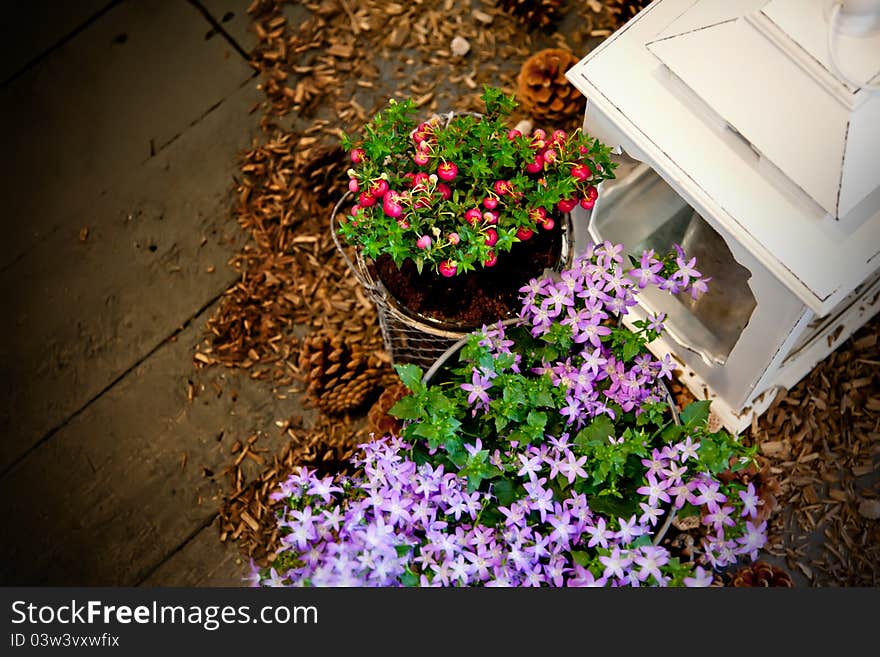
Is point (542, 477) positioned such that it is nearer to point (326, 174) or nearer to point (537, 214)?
point (537, 214)

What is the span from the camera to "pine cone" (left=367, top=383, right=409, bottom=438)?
1.84 m

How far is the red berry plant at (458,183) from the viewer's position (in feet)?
4.88

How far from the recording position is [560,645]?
4.18ft

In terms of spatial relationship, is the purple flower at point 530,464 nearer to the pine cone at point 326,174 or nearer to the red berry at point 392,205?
the red berry at point 392,205

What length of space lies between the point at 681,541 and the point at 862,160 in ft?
3.10

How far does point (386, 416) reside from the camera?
1.86 metres

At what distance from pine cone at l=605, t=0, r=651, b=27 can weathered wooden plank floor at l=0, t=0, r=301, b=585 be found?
972 mm

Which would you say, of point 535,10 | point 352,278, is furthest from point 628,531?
point 535,10

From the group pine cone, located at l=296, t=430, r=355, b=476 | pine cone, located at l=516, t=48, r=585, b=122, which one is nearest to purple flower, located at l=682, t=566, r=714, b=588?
pine cone, located at l=296, t=430, r=355, b=476

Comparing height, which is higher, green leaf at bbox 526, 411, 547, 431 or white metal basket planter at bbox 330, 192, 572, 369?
white metal basket planter at bbox 330, 192, 572, 369

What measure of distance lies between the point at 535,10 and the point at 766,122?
1.16 metres

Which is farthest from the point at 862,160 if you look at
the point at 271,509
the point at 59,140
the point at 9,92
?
the point at 9,92

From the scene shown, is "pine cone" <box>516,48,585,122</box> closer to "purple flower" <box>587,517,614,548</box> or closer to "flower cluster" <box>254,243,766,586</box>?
"flower cluster" <box>254,243,766,586</box>

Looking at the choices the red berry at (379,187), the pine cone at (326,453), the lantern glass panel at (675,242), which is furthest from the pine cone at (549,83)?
the pine cone at (326,453)
